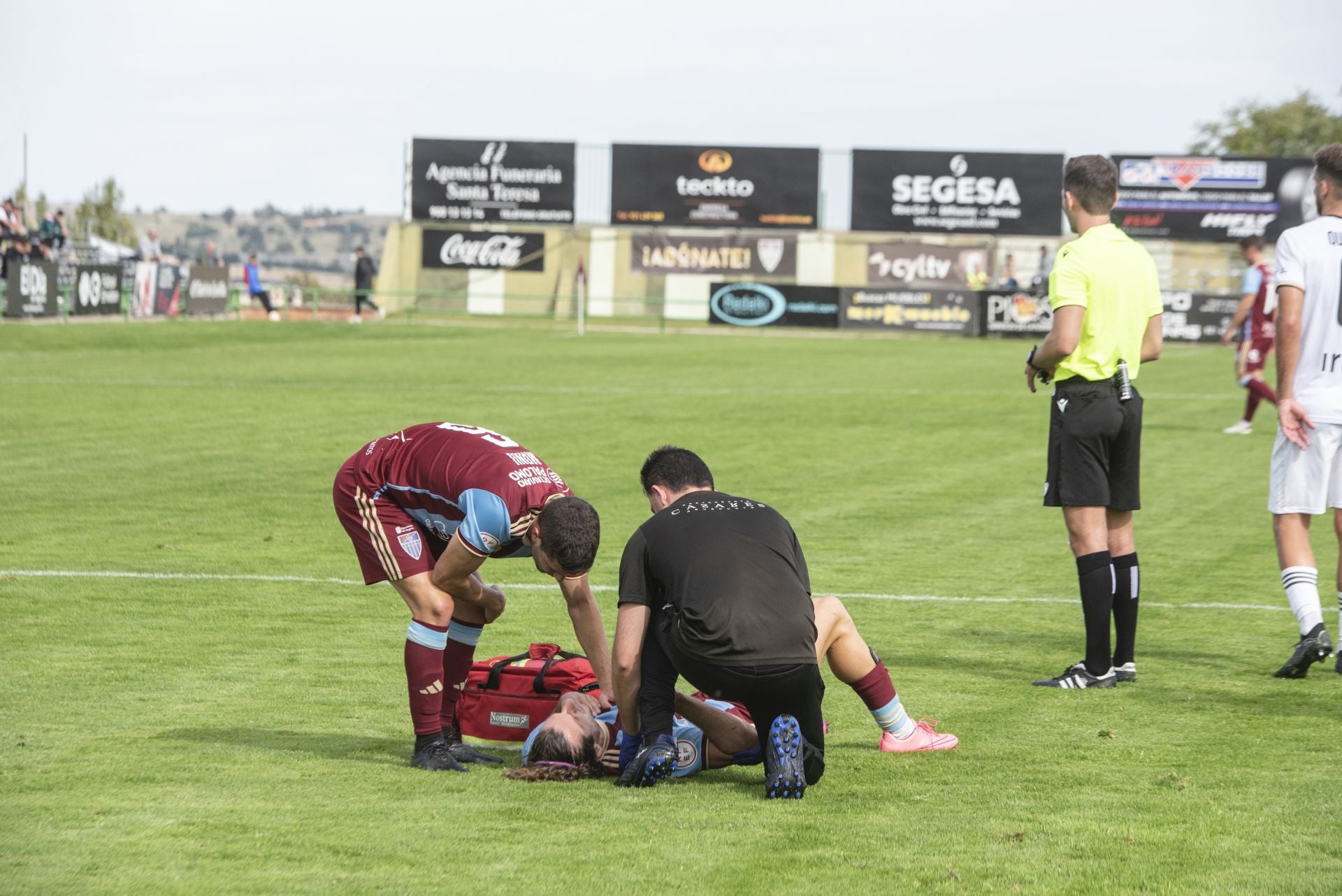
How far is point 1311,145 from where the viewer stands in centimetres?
7631

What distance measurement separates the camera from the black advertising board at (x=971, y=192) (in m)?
55.7

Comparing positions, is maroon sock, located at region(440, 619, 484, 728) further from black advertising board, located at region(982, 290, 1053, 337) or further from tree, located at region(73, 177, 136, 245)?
tree, located at region(73, 177, 136, 245)

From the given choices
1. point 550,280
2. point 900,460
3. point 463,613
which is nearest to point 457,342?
point 550,280

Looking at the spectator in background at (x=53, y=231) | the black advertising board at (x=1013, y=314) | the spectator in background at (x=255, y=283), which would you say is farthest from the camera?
the spectator in background at (x=255, y=283)

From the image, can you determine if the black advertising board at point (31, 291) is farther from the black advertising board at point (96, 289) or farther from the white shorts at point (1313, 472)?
the white shorts at point (1313, 472)

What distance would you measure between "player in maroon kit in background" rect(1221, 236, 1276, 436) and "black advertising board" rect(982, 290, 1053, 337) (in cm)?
2562

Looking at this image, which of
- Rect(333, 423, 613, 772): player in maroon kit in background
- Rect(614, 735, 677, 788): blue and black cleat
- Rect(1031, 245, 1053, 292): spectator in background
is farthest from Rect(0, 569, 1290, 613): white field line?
Rect(1031, 245, 1053, 292): spectator in background

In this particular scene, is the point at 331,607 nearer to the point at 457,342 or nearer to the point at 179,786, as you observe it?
the point at 179,786

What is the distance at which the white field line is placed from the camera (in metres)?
9.48

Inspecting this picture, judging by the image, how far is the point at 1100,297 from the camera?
7.21 meters

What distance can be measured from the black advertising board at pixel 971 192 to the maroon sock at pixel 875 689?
2004 inches

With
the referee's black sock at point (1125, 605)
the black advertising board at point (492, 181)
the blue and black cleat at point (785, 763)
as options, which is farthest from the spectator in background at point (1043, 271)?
the blue and black cleat at point (785, 763)

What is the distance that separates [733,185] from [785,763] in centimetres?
5172

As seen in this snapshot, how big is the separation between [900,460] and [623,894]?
12.8 meters
